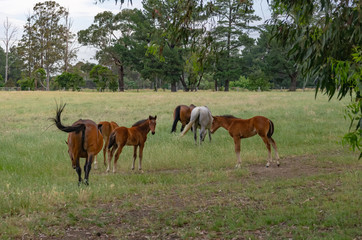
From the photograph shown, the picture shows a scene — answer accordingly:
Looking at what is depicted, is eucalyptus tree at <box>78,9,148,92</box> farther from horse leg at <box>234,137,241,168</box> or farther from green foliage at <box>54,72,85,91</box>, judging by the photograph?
horse leg at <box>234,137,241,168</box>

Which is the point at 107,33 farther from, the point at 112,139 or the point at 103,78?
the point at 112,139

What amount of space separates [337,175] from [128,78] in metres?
106

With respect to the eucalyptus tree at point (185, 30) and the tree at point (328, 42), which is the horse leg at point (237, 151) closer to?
the eucalyptus tree at point (185, 30)

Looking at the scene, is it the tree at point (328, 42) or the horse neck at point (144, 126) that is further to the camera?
the horse neck at point (144, 126)

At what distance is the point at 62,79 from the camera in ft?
224

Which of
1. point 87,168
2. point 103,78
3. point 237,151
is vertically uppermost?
point 103,78

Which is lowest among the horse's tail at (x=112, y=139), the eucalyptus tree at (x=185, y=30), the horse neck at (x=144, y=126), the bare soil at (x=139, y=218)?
the bare soil at (x=139, y=218)

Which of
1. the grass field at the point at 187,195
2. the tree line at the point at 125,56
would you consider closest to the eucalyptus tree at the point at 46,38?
the tree line at the point at 125,56

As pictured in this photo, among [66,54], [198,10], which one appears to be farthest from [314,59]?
[66,54]

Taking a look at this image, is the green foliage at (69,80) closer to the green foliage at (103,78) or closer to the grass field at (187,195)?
the green foliage at (103,78)

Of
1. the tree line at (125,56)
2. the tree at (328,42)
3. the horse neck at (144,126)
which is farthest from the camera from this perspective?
the tree line at (125,56)

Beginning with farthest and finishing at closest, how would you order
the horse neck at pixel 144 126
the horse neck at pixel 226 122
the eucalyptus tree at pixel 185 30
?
the horse neck at pixel 226 122 < the horse neck at pixel 144 126 < the eucalyptus tree at pixel 185 30

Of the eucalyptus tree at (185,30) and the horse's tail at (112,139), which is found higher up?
the eucalyptus tree at (185,30)

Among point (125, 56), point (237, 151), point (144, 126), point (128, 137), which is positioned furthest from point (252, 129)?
point (125, 56)
